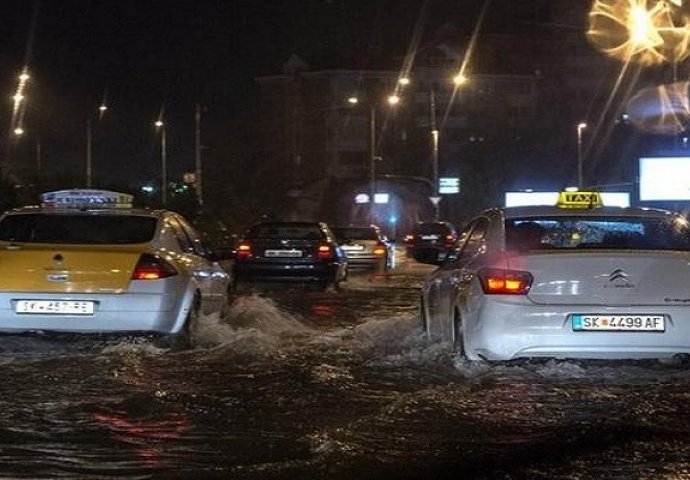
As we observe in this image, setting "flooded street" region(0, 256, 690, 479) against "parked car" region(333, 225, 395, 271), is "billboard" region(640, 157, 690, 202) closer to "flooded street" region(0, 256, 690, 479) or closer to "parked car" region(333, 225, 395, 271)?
"parked car" region(333, 225, 395, 271)

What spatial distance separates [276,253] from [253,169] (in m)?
45.5

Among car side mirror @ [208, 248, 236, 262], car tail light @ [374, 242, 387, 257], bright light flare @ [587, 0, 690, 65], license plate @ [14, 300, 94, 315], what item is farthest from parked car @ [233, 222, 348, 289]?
bright light flare @ [587, 0, 690, 65]

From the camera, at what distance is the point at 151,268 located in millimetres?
9906

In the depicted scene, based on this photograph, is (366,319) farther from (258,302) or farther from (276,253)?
(276,253)

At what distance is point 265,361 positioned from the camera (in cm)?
974

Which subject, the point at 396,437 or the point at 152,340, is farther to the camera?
the point at 152,340

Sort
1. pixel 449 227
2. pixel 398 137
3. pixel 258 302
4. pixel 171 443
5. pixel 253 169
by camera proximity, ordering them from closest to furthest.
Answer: pixel 171 443 → pixel 258 302 → pixel 449 227 → pixel 253 169 → pixel 398 137

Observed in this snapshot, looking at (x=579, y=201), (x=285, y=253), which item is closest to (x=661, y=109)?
(x=285, y=253)

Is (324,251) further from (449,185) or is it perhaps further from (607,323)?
(449,185)

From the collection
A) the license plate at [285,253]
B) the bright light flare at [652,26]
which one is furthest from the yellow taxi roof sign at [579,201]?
the bright light flare at [652,26]

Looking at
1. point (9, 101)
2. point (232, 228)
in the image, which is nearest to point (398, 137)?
point (232, 228)

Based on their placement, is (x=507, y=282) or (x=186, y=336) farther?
(x=186, y=336)

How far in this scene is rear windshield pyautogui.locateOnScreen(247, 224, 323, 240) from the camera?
66.7 feet

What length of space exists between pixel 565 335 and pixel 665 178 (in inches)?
1347
